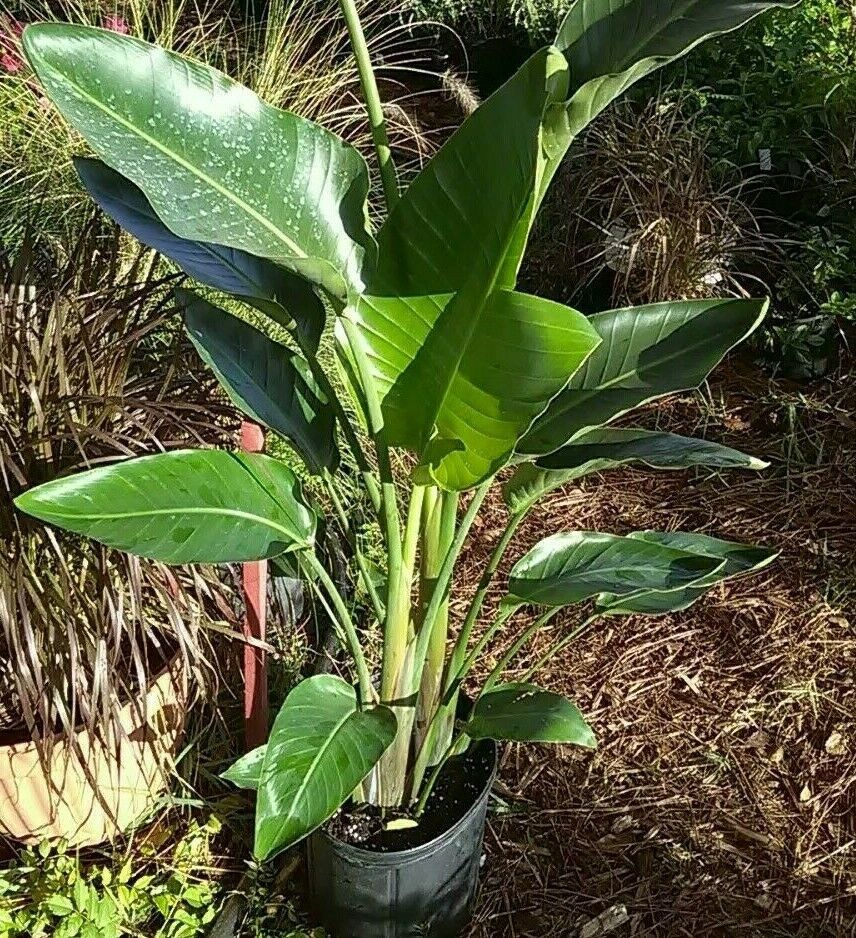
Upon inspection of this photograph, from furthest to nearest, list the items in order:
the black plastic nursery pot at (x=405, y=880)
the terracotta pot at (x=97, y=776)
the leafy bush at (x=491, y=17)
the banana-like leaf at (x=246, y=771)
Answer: the leafy bush at (x=491, y=17)
the terracotta pot at (x=97, y=776)
the black plastic nursery pot at (x=405, y=880)
the banana-like leaf at (x=246, y=771)

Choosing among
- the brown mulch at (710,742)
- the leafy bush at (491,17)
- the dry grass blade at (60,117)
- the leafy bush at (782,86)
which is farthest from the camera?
the leafy bush at (491,17)

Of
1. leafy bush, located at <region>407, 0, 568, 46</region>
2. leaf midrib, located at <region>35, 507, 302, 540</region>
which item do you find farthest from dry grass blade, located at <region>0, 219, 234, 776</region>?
leafy bush, located at <region>407, 0, 568, 46</region>

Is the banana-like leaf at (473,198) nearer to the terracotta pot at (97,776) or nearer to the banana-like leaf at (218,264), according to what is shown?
the banana-like leaf at (218,264)

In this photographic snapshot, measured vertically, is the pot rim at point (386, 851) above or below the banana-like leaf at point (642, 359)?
below

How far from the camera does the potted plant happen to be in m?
0.97

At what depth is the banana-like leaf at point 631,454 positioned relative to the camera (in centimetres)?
126

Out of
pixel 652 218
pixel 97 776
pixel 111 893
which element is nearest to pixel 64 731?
pixel 97 776

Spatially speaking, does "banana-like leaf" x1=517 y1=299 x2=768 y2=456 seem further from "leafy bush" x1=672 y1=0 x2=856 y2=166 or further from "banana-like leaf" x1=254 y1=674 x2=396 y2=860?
"leafy bush" x1=672 y1=0 x2=856 y2=166

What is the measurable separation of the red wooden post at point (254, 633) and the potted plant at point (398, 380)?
0.43 ft

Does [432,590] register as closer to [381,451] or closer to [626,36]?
[381,451]

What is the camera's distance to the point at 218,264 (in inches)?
50.3

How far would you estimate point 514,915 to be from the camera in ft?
5.81

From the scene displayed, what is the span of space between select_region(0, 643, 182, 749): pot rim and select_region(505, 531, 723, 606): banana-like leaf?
586 millimetres

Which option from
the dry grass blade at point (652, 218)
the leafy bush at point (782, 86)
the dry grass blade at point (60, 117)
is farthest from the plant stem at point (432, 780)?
the leafy bush at point (782, 86)
